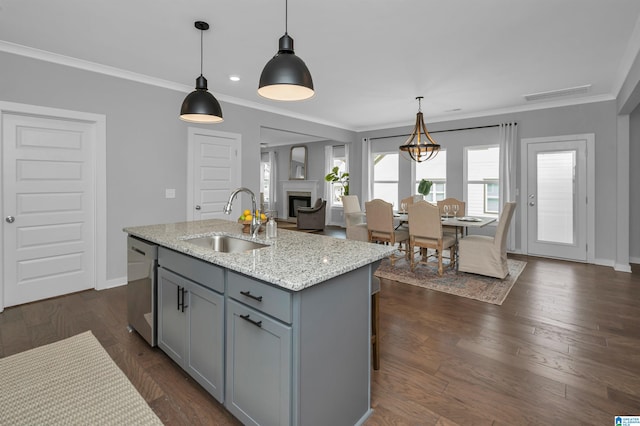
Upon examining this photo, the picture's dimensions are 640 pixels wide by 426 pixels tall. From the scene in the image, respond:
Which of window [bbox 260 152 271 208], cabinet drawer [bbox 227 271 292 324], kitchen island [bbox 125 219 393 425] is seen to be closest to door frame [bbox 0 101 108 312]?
kitchen island [bbox 125 219 393 425]

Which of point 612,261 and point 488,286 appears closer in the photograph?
point 488,286

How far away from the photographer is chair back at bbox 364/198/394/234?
4836 mm

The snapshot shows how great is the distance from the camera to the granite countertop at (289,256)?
1.38 meters

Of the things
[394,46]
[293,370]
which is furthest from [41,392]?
[394,46]

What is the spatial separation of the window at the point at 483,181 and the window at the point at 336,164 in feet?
12.0

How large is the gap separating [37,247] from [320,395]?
3.66m

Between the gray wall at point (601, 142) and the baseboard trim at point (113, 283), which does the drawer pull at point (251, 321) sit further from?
the gray wall at point (601, 142)

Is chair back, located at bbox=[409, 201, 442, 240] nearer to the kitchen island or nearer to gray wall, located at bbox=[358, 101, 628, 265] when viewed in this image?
the kitchen island

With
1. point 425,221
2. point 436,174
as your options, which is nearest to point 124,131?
point 425,221

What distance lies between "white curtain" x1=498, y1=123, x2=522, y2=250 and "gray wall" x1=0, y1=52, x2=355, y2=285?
194 inches

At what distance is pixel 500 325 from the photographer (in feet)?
9.52

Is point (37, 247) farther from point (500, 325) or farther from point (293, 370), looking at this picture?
point (500, 325)

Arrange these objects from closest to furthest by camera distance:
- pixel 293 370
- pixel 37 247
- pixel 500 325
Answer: pixel 293 370 → pixel 500 325 → pixel 37 247

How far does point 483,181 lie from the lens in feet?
20.8
